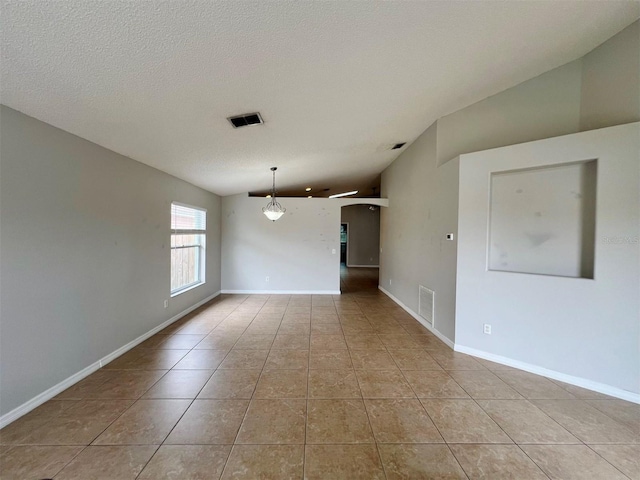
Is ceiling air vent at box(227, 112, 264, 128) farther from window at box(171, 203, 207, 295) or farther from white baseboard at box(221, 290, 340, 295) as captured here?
white baseboard at box(221, 290, 340, 295)

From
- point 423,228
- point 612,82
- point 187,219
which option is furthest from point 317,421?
point 612,82

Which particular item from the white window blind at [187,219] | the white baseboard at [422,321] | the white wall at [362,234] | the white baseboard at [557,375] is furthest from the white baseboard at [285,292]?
the white wall at [362,234]

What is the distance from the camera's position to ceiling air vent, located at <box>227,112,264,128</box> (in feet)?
8.41

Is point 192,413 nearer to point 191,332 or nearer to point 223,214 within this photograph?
point 191,332

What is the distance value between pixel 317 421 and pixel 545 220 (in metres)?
3.26

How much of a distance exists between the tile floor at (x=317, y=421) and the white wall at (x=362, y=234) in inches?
342

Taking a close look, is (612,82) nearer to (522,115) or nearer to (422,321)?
(522,115)

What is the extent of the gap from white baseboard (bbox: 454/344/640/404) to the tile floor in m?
0.11

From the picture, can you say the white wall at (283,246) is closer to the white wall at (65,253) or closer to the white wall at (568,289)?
the white wall at (65,253)

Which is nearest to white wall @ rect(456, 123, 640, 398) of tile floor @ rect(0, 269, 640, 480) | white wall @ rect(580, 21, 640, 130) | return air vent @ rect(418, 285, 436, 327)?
tile floor @ rect(0, 269, 640, 480)

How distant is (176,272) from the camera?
462 centimetres

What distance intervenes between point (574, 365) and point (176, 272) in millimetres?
5661

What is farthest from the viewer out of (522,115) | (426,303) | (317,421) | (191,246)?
(191,246)

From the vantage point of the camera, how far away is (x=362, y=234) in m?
12.0
